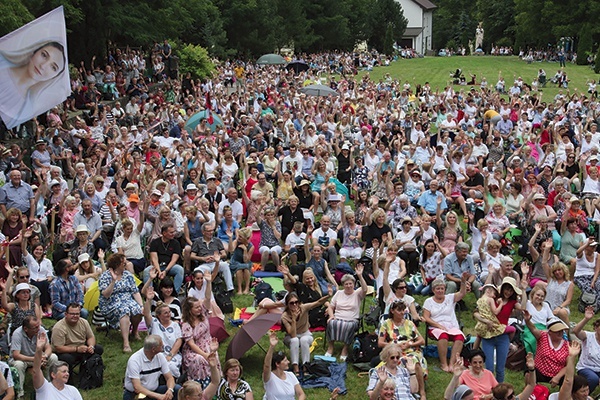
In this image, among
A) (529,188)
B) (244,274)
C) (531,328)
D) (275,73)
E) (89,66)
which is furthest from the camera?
(275,73)

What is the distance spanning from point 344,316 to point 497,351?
193 cm

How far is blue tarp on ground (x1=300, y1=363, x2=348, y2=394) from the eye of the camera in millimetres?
9477

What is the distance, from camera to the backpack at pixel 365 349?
391 inches

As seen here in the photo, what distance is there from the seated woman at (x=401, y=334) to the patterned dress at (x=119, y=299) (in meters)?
3.18

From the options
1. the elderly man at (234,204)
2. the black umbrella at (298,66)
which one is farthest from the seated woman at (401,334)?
the black umbrella at (298,66)

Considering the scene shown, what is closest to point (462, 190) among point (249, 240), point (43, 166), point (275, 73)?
point (249, 240)

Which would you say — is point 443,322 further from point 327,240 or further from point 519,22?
point 519,22

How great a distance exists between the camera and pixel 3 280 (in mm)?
10836

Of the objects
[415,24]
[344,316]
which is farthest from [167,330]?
[415,24]

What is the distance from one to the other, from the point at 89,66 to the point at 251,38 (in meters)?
29.1

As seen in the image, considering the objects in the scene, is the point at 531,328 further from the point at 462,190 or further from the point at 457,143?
the point at 457,143

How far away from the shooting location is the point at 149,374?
332 inches

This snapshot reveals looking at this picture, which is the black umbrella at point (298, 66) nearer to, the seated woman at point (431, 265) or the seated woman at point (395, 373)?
the seated woman at point (431, 265)

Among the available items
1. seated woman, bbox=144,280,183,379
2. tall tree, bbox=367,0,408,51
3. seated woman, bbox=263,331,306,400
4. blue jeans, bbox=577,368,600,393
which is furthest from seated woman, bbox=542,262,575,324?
tall tree, bbox=367,0,408,51
